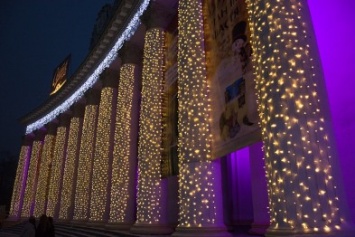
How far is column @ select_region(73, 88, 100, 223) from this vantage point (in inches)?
739

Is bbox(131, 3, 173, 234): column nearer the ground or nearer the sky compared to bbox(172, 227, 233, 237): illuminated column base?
nearer the sky

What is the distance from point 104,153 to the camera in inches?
675

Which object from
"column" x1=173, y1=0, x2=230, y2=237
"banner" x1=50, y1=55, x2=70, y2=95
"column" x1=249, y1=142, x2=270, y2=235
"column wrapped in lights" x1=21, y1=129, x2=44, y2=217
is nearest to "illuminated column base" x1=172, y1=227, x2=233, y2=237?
"column" x1=173, y1=0, x2=230, y2=237

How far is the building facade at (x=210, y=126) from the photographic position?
5535 millimetres

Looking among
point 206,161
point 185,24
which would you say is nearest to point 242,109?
point 206,161

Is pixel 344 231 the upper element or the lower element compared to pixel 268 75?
lower

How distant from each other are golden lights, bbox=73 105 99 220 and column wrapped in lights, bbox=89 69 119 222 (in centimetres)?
159

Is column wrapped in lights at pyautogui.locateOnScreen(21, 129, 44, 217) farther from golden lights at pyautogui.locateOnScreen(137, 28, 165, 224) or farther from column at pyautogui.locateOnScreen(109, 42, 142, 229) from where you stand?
golden lights at pyautogui.locateOnScreen(137, 28, 165, 224)

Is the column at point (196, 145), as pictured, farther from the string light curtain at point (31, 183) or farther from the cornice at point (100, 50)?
the string light curtain at point (31, 183)

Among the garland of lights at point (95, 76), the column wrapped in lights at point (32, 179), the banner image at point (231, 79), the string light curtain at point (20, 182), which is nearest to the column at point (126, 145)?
the garland of lights at point (95, 76)

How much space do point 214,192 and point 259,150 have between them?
3.71 m

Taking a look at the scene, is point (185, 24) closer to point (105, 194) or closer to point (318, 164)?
point (318, 164)

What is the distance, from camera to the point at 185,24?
10.7 meters

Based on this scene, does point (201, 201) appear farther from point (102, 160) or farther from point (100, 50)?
point (100, 50)
